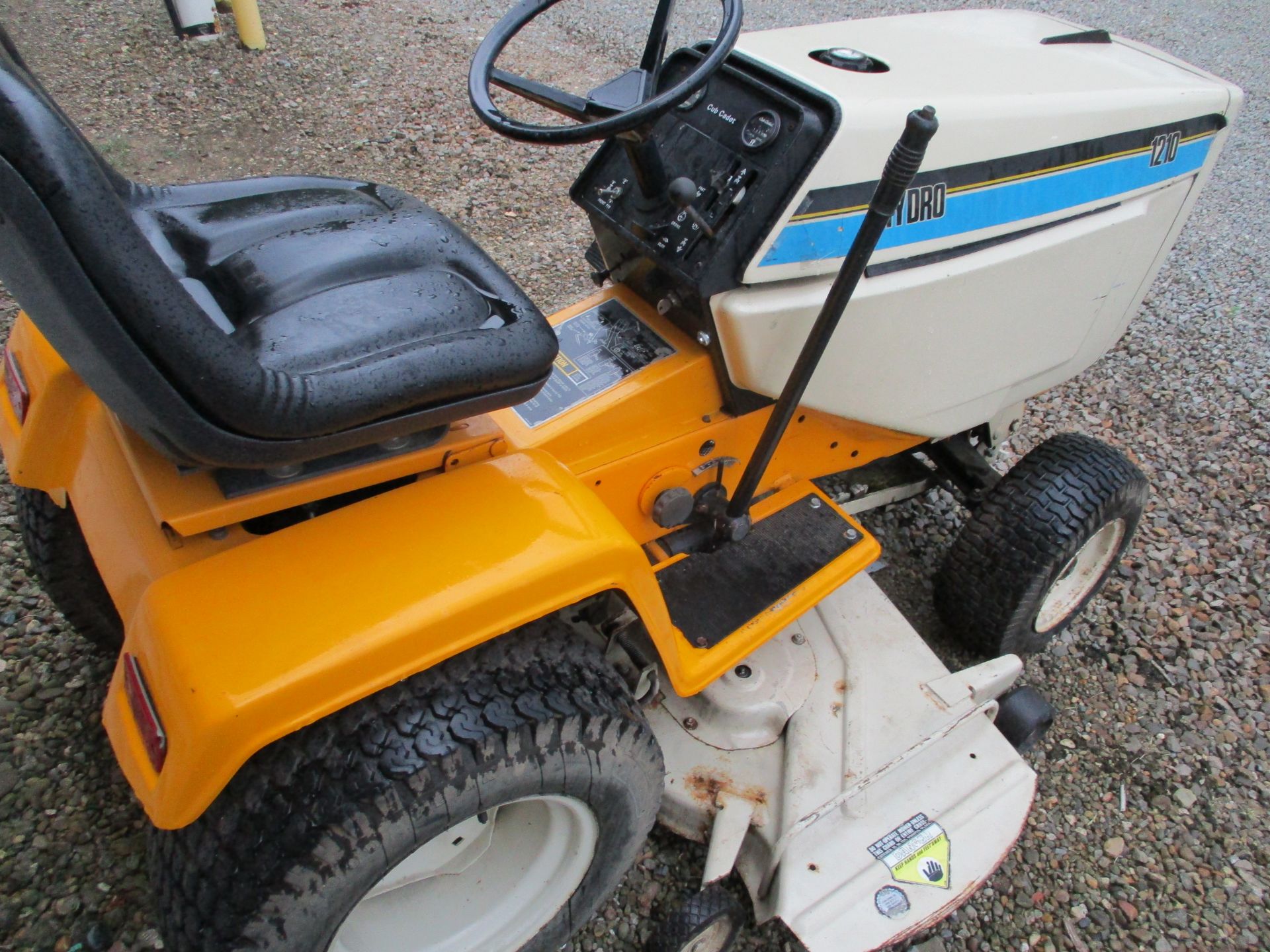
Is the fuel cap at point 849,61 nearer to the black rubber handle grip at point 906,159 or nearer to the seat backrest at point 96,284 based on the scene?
the black rubber handle grip at point 906,159

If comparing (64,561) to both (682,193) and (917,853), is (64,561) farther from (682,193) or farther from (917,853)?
(917,853)

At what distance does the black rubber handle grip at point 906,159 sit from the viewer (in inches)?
47.7

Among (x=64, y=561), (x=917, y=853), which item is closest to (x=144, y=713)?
(x=64, y=561)

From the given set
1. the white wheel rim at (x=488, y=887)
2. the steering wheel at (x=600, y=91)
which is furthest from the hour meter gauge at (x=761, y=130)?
the white wheel rim at (x=488, y=887)

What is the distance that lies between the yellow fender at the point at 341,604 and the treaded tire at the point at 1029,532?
1068 millimetres

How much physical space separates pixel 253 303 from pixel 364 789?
70 centimetres

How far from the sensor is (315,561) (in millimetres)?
1176

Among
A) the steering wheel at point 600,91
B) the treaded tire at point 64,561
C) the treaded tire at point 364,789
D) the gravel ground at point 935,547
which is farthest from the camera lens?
the gravel ground at point 935,547

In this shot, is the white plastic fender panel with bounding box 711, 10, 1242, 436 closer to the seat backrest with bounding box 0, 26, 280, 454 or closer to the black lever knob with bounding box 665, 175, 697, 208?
the black lever knob with bounding box 665, 175, 697, 208

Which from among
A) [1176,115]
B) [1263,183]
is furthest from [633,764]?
[1263,183]

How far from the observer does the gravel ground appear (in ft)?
5.96

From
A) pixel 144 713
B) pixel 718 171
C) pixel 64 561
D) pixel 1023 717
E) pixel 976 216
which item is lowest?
pixel 1023 717

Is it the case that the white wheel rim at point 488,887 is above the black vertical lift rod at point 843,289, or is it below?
below

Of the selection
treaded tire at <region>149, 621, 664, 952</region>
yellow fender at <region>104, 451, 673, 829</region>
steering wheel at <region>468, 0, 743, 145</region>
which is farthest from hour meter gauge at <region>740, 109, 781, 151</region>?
treaded tire at <region>149, 621, 664, 952</region>
